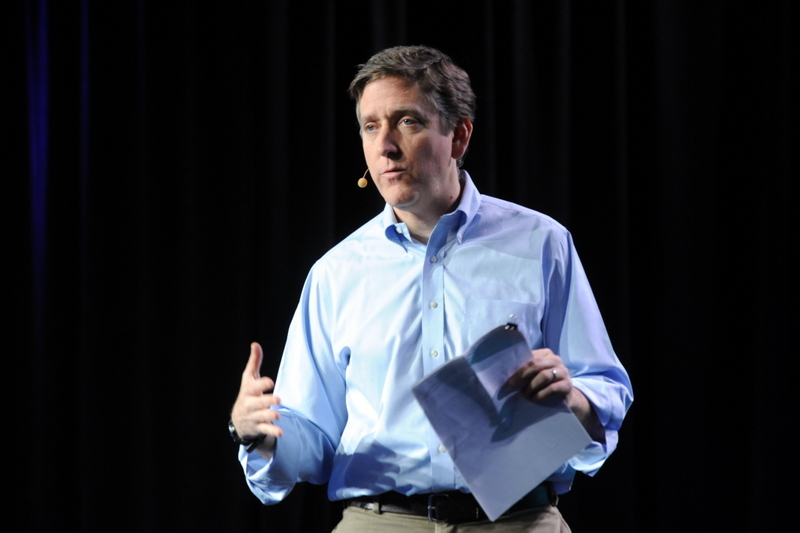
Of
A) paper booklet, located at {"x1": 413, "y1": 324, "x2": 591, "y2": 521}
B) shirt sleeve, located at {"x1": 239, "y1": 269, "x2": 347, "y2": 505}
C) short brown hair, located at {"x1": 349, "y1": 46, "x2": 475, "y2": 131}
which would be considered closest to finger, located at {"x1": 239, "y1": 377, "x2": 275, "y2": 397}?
shirt sleeve, located at {"x1": 239, "y1": 269, "x2": 347, "y2": 505}

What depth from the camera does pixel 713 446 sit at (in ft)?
8.34

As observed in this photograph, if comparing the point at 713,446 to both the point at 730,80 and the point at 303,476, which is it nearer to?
the point at 730,80

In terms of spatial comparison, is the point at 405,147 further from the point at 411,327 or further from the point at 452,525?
the point at 452,525

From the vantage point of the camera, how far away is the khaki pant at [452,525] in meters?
1.53

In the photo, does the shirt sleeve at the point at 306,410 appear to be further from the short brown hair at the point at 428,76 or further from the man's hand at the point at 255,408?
the short brown hair at the point at 428,76

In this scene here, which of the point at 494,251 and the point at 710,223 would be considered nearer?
the point at 494,251

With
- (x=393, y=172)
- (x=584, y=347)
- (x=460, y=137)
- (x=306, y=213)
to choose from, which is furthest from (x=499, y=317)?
(x=306, y=213)

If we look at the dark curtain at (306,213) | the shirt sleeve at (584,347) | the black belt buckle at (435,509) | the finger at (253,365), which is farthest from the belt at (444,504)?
the dark curtain at (306,213)

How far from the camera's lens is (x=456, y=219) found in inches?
69.1

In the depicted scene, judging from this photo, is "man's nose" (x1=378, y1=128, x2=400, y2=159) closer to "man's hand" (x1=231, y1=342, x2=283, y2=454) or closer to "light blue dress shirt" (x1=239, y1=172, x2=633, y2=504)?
"light blue dress shirt" (x1=239, y1=172, x2=633, y2=504)

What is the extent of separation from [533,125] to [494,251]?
1.07 meters

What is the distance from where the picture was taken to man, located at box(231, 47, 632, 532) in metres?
1.56

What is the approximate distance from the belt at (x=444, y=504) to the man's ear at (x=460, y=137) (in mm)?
819

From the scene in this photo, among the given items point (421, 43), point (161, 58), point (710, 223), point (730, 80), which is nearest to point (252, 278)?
point (161, 58)
